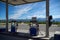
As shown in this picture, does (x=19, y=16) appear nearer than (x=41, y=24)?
No

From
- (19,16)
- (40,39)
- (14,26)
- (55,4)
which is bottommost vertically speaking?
(40,39)

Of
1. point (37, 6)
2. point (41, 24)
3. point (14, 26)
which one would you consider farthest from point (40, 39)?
point (37, 6)

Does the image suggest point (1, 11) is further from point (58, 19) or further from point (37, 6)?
point (58, 19)

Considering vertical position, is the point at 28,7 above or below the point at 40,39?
above

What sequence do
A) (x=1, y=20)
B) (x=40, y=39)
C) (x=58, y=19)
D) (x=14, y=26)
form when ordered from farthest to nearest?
(x=1, y=20) → (x=58, y=19) → (x=14, y=26) → (x=40, y=39)

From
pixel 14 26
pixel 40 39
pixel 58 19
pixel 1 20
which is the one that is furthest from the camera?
pixel 1 20

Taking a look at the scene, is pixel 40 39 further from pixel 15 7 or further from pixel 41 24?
pixel 15 7

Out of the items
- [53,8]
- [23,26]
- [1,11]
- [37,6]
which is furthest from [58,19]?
[1,11]

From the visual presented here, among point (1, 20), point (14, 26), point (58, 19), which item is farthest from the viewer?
point (1, 20)

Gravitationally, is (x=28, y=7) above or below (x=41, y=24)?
above

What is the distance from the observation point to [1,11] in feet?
51.0

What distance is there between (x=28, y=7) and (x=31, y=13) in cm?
77

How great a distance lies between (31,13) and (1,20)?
3.29m

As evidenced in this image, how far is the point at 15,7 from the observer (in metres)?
16.0
